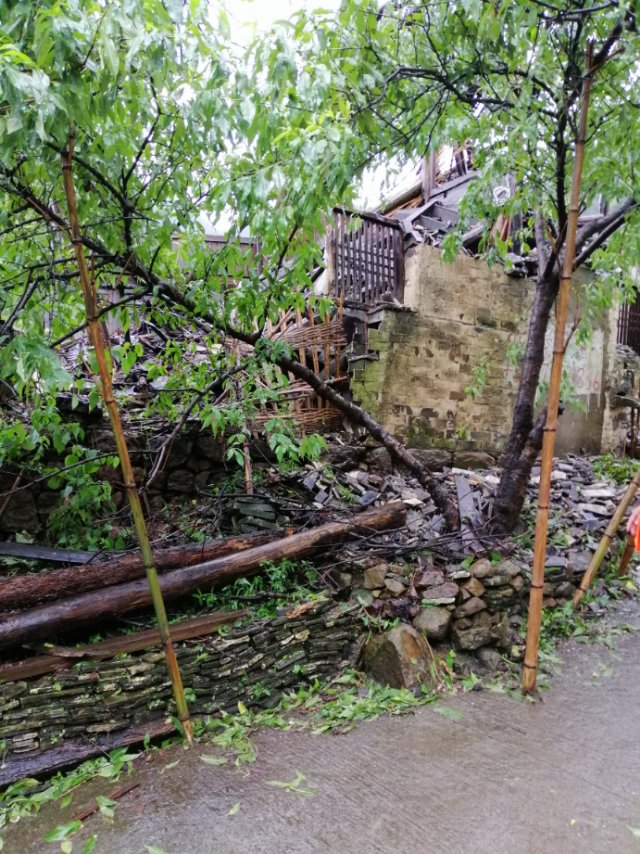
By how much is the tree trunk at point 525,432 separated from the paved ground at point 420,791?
5.69 feet

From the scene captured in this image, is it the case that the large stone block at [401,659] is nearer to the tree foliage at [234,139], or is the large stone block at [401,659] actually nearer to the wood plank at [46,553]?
the tree foliage at [234,139]

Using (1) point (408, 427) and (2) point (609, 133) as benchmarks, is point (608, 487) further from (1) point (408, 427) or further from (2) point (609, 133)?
(2) point (609, 133)

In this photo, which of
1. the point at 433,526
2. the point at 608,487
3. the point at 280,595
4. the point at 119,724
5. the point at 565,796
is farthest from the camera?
the point at 608,487

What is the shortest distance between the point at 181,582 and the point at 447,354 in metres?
4.45

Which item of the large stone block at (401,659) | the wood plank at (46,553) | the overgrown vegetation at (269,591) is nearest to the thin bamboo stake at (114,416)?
the overgrown vegetation at (269,591)

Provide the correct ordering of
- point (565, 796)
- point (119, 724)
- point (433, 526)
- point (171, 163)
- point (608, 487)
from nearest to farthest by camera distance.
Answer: point (565, 796) → point (119, 724) → point (171, 163) → point (433, 526) → point (608, 487)

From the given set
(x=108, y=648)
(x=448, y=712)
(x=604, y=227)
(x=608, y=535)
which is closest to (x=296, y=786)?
(x=448, y=712)

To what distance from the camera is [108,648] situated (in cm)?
320

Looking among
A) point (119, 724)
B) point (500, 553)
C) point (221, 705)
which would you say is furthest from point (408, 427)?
point (119, 724)

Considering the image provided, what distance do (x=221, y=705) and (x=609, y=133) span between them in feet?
16.1

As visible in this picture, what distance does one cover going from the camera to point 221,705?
3.34 metres

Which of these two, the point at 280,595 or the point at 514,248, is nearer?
the point at 280,595

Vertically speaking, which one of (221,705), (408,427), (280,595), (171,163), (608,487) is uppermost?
(171,163)

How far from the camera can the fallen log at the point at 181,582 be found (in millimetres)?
3111
